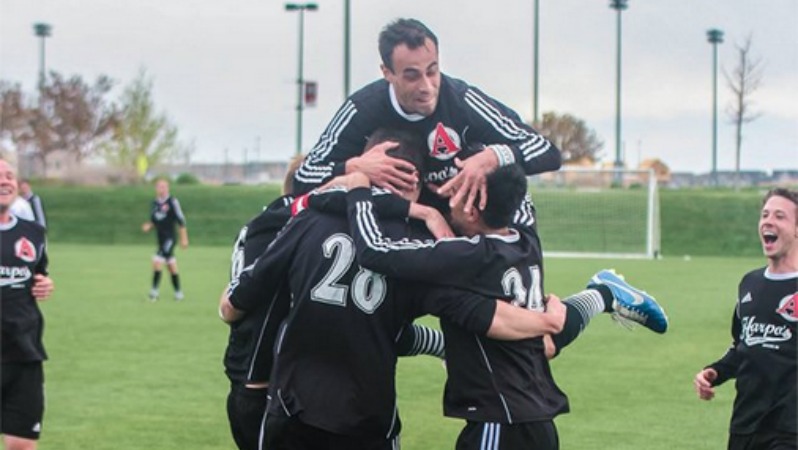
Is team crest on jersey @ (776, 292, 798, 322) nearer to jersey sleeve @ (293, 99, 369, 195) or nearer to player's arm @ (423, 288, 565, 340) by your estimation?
player's arm @ (423, 288, 565, 340)

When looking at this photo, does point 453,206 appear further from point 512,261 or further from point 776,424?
point 776,424

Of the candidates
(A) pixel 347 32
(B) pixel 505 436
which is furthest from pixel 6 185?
(A) pixel 347 32

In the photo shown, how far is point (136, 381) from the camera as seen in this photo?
1249 centimetres

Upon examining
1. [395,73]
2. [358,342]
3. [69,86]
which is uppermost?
[69,86]

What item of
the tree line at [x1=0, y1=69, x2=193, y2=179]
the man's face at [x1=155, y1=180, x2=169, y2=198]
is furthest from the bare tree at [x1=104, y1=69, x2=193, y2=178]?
the man's face at [x1=155, y1=180, x2=169, y2=198]

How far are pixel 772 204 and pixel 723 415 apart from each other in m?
4.83

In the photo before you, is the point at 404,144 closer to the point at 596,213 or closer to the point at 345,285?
the point at 345,285

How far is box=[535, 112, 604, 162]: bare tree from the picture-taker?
53281 millimetres

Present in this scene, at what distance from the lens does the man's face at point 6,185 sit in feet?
24.7

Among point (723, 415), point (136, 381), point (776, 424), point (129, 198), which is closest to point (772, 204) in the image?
point (776, 424)

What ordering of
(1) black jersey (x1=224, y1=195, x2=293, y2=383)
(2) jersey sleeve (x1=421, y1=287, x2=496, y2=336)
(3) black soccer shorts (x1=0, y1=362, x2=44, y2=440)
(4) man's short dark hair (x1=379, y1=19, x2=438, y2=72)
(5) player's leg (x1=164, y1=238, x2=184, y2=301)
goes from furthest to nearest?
(5) player's leg (x1=164, y1=238, x2=184, y2=301)
(3) black soccer shorts (x1=0, y1=362, x2=44, y2=440)
(1) black jersey (x1=224, y1=195, x2=293, y2=383)
(4) man's short dark hair (x1=379, y1=19, x2=438, y2=72)
(2) jersey sleeve (x1=421, y1=287, x2=496, y2=336)

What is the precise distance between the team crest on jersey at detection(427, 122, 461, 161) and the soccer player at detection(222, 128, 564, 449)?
0.61 metres

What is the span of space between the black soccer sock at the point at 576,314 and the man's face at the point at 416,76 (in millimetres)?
1193

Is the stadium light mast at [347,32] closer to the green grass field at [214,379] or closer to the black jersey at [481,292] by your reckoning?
the green grass field at [214,379]
